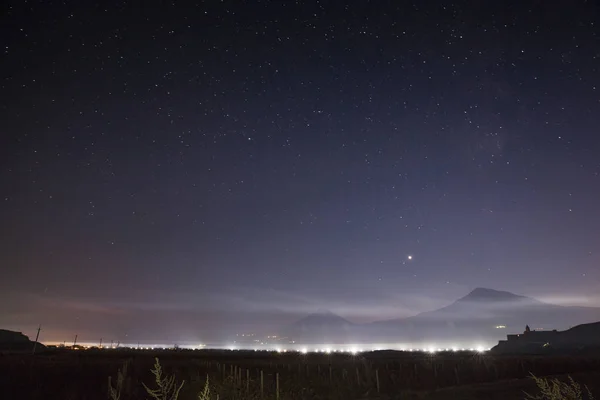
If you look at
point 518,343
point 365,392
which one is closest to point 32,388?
point 365,392

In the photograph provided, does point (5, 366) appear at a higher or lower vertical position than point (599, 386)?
higher

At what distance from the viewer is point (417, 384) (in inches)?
1378

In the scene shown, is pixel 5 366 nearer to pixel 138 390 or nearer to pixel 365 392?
pixel 138 390

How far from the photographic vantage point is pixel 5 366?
3688 cm

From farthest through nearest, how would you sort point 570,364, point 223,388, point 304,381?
point 570,364
point 304,381
point 223,388

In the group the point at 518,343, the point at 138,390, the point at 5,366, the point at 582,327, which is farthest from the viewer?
the point at 582,327

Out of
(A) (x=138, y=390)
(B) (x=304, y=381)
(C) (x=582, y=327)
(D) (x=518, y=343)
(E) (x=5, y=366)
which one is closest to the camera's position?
(A) (x=138, y=390)

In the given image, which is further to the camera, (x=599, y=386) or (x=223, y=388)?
(x=599, y=386)

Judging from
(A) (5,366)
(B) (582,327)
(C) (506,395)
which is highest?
(B) (582,327)

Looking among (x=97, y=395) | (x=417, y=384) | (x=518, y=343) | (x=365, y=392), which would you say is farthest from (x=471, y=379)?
(x=518, y=343)

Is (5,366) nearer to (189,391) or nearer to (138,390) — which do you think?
(138,390)

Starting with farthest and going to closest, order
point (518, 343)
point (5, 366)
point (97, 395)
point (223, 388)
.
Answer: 1. point (518, 343)
2. point (5, 366)
3. point (97, 395)
4. point (223, 388)

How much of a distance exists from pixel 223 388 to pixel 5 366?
82.9 ft

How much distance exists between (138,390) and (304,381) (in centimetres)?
1260
